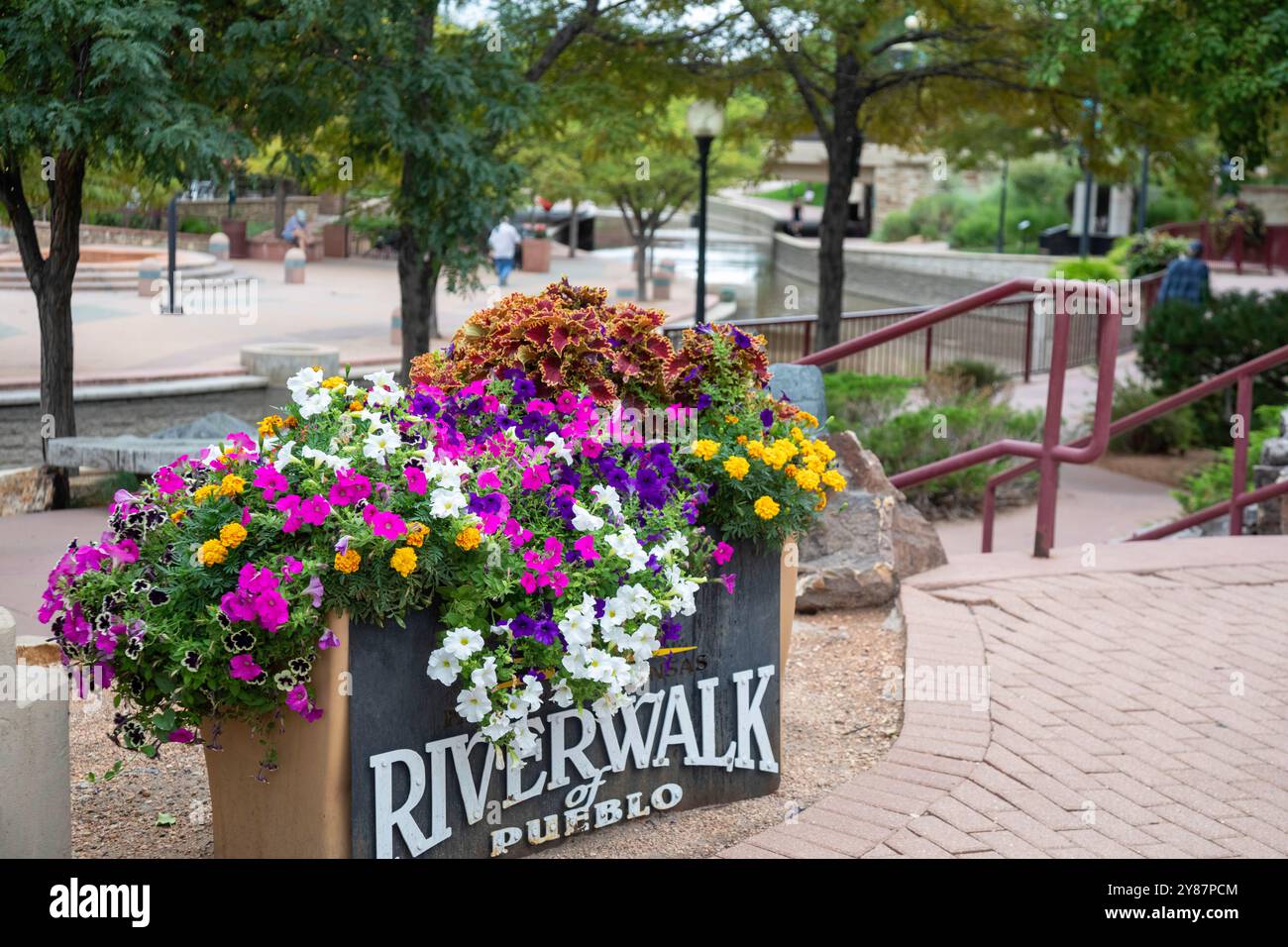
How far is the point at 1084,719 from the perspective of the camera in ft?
16.0

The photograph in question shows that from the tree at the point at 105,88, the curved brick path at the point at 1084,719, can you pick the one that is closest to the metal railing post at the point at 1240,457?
the curved brick path at the point at 1084,719

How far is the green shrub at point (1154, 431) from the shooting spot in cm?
1477

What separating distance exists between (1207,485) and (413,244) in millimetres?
7071

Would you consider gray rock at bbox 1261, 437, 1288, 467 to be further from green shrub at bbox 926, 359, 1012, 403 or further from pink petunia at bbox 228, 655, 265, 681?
pink petunia at bbox 228, 655, 265, 681

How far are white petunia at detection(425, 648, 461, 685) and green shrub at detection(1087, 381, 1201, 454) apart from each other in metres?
12.4

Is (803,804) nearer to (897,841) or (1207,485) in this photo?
(897,841)

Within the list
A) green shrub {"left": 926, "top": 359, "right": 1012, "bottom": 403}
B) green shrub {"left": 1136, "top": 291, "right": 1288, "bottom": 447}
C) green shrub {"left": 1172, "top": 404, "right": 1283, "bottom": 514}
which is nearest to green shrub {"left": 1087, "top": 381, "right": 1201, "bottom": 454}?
green shrub {"left": 1136, "top": 291, "right": 1288, "bottom": 447}

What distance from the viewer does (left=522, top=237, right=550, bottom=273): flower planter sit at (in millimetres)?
35875

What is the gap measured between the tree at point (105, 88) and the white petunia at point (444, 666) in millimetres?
6050

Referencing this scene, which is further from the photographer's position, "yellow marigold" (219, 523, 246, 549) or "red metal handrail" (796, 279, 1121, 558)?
"red metal handrail" (796, 279, 1121, 558)

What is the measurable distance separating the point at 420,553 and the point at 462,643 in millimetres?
230

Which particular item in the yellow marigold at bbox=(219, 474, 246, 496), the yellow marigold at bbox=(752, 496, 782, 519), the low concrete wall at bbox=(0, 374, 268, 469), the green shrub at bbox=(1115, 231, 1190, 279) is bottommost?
the low concrete wall at bbox=(0, 374, 268, 469)

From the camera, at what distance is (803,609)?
614cm

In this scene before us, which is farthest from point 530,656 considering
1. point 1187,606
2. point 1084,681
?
point 1187,606
